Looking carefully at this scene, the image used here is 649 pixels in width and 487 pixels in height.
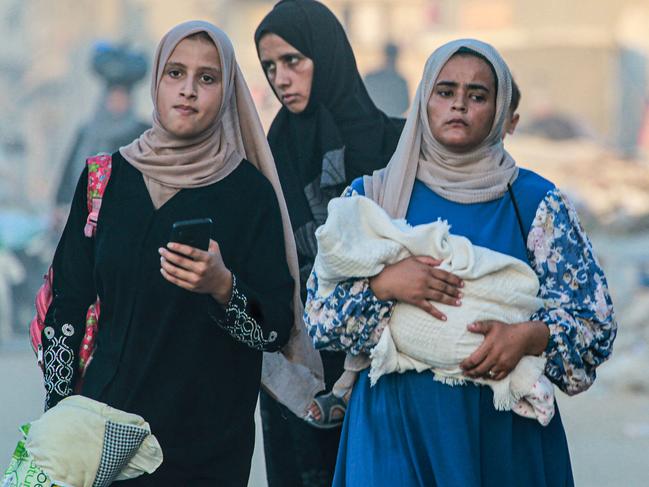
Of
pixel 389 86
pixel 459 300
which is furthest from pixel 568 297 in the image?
pixel 389 86

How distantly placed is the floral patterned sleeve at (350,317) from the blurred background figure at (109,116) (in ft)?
20.7

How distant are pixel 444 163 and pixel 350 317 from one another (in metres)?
0.45

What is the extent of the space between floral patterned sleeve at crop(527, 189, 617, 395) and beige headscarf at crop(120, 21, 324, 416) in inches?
26.1

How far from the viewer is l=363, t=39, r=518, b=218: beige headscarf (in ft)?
10.1

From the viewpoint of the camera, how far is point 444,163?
3.12m

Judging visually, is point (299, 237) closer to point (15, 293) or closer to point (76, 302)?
point (76, 302)

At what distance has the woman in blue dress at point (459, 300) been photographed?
2961 millimetres

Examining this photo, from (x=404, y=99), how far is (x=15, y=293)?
13.0 feet

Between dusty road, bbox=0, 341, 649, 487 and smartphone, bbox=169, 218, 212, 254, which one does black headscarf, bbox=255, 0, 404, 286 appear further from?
dusty road, bbox=0, 341, 649, 487

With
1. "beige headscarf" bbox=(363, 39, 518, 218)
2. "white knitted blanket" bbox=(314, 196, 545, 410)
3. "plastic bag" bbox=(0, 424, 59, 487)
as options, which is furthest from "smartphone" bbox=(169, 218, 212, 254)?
"plastic bag" bbox=(0, 424, 59, 487)

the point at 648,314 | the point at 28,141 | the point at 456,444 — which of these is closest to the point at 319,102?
the point at 456,444

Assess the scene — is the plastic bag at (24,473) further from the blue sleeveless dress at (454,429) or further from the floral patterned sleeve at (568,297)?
the floral patterned sleeve at (568,297)

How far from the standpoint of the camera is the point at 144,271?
10.3 feet

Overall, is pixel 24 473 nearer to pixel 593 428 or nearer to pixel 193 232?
pixel 193 232
